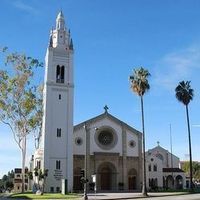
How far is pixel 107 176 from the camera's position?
6278 centimetres

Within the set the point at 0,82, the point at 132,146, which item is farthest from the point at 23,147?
the point at 132,146

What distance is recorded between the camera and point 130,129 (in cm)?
6475

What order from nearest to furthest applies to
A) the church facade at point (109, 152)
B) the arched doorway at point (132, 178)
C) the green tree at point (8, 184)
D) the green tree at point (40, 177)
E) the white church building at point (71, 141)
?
the green tree at point (40, 177) → the white church building at point (71, 141) → the church facade at point (109, 152) → the arched doorway at point (132, 178) → the green tree at point (8, 184)

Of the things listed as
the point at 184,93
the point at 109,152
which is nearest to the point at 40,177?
the point at 109,152

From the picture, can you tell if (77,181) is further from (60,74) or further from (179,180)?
(179,180)

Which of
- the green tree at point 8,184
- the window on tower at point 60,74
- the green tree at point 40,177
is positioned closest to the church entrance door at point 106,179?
the green tree at point 40,177

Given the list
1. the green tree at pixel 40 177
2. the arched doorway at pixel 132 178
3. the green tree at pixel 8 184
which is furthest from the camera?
the green tree at pixel 8 184

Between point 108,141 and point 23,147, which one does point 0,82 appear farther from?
point 108,141

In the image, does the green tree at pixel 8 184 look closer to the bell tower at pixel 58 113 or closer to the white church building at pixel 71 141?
the white church building at pixel 71 141

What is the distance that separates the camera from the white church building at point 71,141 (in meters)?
55.6

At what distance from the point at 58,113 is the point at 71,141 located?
174 inches

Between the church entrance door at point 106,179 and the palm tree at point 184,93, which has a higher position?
the palm tree at point 184,93

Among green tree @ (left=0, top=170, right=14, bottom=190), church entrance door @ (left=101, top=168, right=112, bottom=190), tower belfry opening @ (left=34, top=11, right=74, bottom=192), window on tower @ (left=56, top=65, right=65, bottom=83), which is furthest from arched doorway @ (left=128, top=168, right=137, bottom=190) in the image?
green tree @ (left=0, top=170, right=14, bottom=190)

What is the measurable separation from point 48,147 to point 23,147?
4.62 metres
